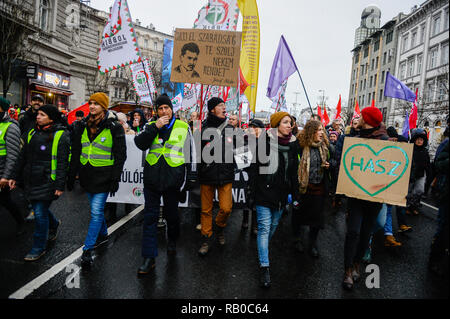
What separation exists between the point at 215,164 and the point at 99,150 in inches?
60.1

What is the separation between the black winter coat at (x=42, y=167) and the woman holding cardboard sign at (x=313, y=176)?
10.3ft

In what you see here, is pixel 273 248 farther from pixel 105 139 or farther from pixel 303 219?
pixel 105 139

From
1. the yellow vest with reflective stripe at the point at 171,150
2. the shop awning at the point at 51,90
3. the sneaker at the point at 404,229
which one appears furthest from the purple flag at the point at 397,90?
the shop awning at the point at 51,90

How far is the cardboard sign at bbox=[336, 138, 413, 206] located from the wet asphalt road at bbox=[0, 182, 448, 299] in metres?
1.10

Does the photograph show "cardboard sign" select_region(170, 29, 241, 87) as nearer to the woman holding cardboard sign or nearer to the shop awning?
the woman holding cardboard sign

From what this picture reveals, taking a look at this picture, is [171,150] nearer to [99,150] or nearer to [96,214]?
[99,150]

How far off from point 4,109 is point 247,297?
3962 mm

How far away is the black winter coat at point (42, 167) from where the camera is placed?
145 inches

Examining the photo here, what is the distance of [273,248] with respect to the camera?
448 centimetres

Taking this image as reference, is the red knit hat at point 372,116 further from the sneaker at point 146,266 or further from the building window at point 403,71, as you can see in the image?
the building window at point 403,71

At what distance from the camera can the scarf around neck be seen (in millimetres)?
4078

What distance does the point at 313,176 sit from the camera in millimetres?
4203

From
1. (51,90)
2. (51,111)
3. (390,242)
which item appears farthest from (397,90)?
(51,90)
